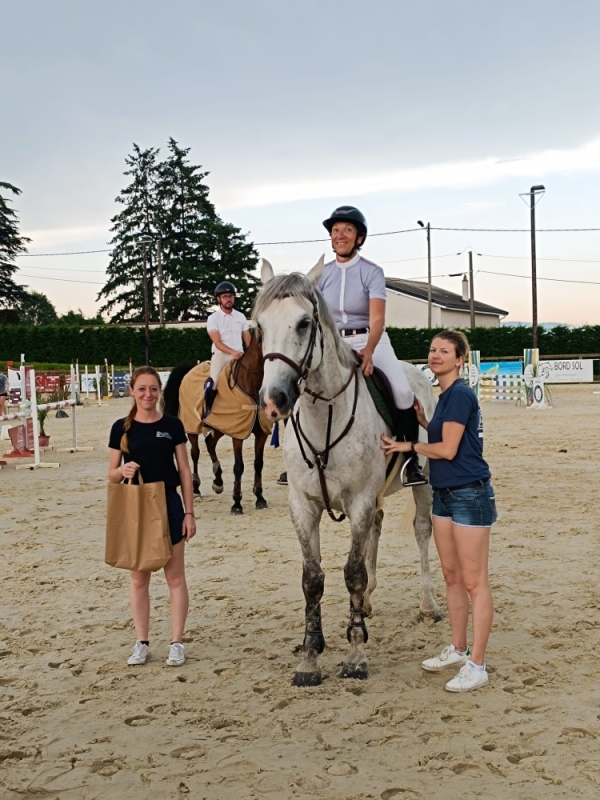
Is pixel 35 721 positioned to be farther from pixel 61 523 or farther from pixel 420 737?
pixel 61 523

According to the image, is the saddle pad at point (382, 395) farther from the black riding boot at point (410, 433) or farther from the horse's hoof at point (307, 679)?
the horse's hoof at point (307, 679)

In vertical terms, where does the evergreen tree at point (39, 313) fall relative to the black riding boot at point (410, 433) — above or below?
above

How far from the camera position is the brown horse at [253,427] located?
8.41m

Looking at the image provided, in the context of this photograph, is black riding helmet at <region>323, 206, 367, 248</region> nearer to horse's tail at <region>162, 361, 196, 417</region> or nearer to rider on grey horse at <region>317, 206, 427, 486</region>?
rider on grey horse at <region>317, 206, 427, 486</region>

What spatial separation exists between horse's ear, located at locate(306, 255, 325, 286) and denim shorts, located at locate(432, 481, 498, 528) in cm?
129

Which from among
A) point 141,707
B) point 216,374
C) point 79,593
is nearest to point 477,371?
point 216,374

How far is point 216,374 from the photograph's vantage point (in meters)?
9.70

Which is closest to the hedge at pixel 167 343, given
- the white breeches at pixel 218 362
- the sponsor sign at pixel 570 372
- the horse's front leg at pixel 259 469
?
the sponsor sign at pixel 570 372

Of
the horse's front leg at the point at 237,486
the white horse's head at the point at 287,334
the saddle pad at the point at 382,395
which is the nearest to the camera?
the white horse's head at the point at 287,334

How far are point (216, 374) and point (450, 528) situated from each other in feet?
19.6

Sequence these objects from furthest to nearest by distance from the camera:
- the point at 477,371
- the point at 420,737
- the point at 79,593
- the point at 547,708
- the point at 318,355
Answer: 1. the point at 477,371
2. the point at 79,593
3. the point at 318,355
4. the point at 547,708
5. the point at 420,737

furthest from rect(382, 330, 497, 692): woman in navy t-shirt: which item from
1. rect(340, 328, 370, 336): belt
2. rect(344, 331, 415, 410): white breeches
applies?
rect(340, 328, 370, 336): belt

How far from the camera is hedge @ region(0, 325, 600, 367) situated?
42281 millimetres

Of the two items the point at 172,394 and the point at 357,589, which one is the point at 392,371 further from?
the point at 172,394
